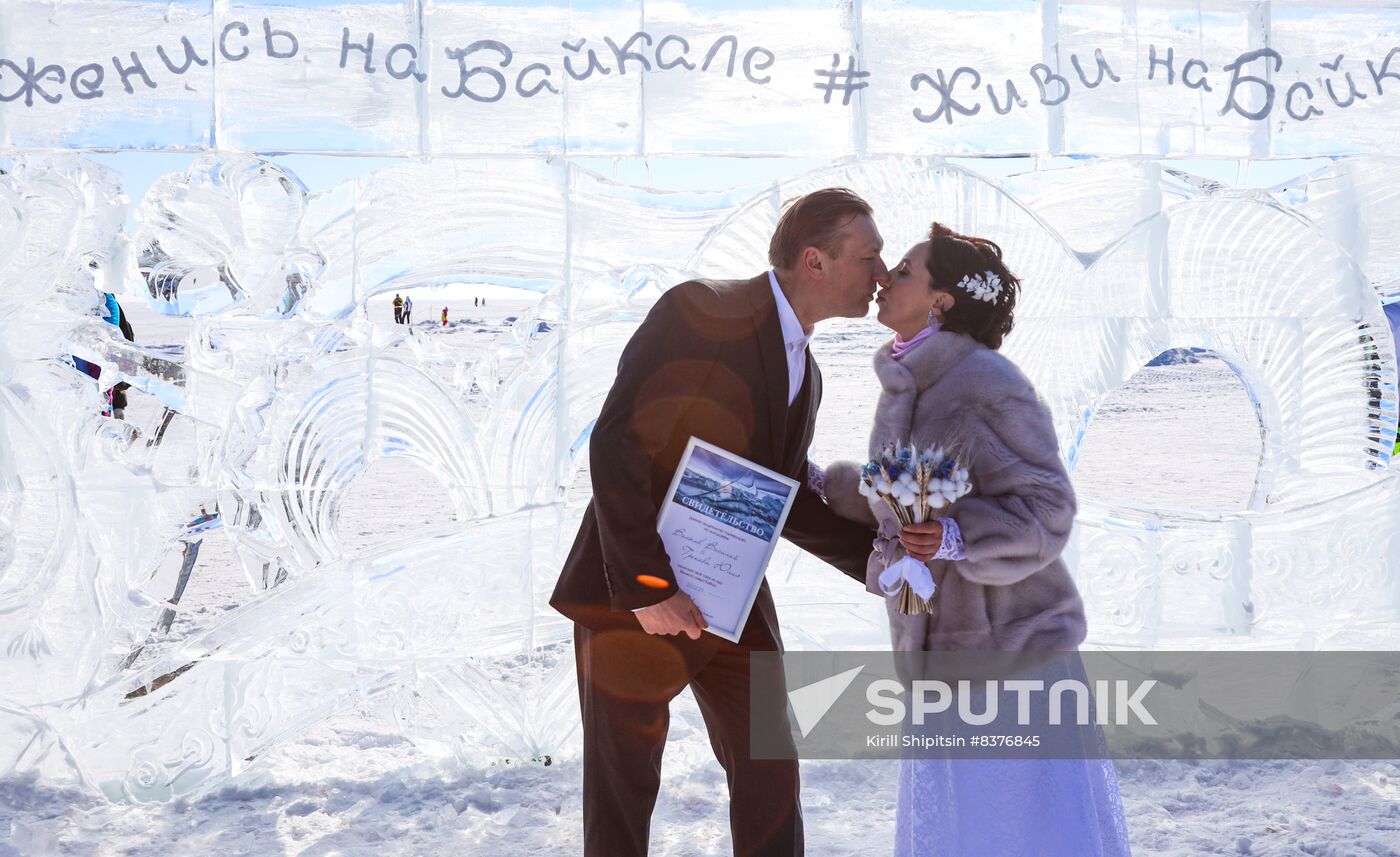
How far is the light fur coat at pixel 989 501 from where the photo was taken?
243cm

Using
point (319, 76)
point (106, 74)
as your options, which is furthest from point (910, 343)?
point (106, 74)

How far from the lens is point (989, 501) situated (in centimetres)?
245

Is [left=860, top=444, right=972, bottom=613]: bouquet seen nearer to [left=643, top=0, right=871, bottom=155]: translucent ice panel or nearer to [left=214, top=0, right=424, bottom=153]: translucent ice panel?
[left=643, top=0, right=871, bottom=155]: translucent ice panel

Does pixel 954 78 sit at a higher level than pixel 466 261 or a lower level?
higher

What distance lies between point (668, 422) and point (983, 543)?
0.75m

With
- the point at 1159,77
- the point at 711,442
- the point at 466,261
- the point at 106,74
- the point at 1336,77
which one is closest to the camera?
the point at 711,442

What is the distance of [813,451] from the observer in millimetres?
4199

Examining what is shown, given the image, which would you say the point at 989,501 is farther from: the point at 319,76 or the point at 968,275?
the point at 319,76

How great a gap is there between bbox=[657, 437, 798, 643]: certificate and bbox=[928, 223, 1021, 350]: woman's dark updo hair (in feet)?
→ 1.79

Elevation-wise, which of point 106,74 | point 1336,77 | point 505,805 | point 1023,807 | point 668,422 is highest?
point 1336,77

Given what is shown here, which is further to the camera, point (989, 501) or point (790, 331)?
point (790, 331)

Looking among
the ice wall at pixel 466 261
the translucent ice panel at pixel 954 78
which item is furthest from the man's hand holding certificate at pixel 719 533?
the translucent ice panel at pixel 954 78

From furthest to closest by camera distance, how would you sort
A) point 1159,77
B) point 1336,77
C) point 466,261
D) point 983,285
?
point 1336,77 → point 1159,77 → point 466,261 → point 983,285

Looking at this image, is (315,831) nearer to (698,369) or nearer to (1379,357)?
(698,369)
